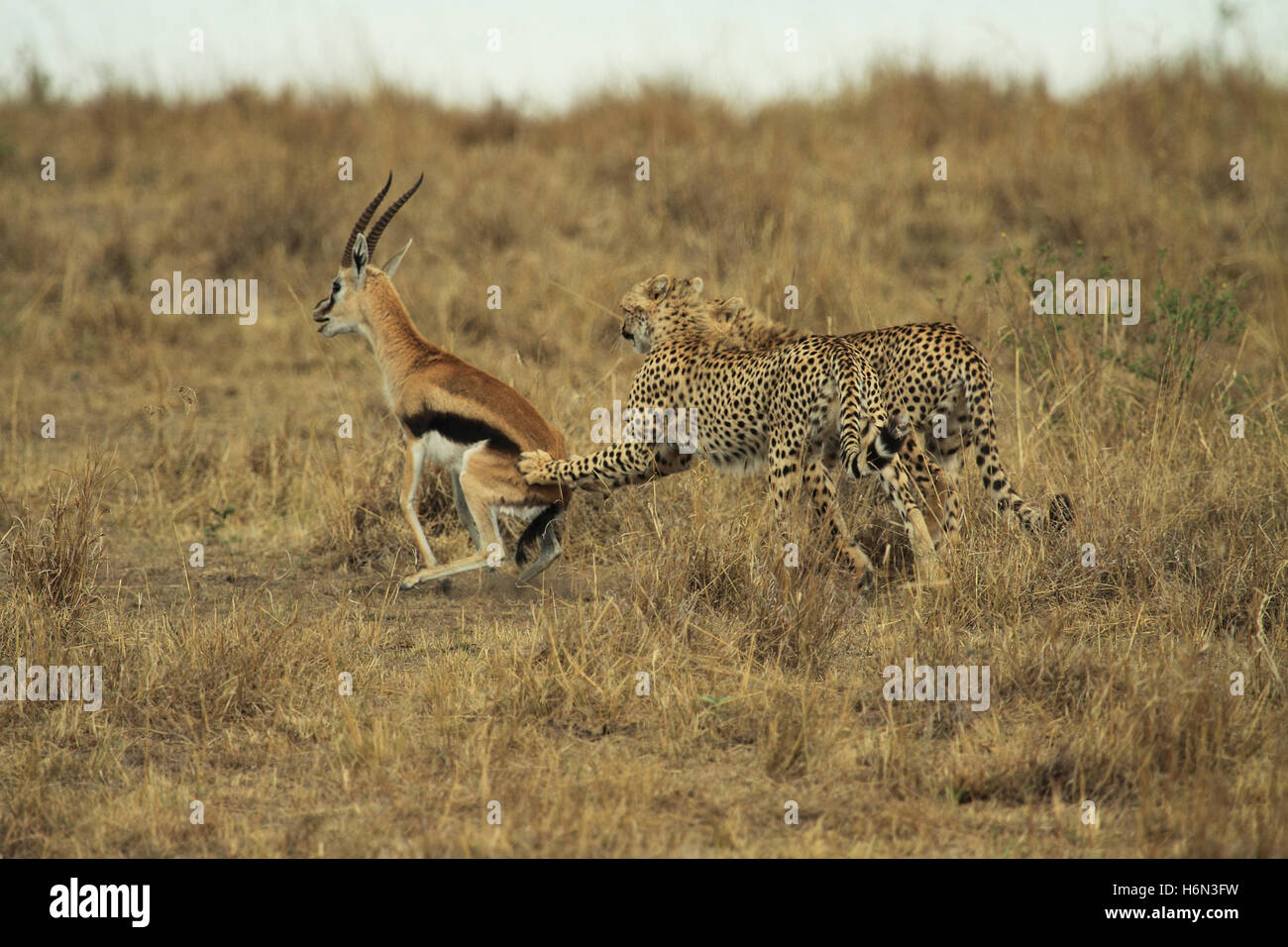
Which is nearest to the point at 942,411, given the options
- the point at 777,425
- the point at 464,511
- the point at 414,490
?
the point at 777,425

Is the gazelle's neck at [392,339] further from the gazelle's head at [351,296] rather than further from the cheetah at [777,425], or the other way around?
the cheetah at [777,425]

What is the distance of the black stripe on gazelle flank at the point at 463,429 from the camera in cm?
591

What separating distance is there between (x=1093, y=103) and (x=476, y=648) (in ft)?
33.3

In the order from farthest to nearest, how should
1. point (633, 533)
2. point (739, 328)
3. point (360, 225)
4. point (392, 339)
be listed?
point (739, 328)
point (392, 339)
point (360, 225)
point (633, 533)

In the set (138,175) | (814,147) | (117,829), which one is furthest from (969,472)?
(138,175)

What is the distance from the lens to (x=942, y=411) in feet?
19.7

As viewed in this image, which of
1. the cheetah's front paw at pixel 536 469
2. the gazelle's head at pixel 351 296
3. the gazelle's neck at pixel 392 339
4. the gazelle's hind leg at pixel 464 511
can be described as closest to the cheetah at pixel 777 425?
the cheetah's front paw at pixel 536 469

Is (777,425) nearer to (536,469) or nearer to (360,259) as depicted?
(536,469)

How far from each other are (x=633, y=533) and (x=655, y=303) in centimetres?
120

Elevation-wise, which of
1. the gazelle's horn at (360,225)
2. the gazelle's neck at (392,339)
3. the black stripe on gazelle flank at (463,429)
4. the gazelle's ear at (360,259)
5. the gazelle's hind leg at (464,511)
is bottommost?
the gazelle's hind leg at (464,511)

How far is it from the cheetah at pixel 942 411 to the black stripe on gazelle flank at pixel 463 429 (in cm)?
113

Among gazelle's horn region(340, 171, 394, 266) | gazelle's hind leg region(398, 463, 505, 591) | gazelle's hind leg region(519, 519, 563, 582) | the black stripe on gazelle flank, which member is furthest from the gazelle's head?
gazelle's hind leg region(519, 519, 563, 582)

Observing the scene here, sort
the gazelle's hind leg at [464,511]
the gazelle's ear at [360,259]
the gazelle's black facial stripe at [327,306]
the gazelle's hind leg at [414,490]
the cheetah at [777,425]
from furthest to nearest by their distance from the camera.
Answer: the gazelle's black facial stripe at [327,306], the gazelle's ear at [360,259], the gazelle's hind leg at [464,511], the gazelle's hind leg at [414,490], the cheetah at [777,425]

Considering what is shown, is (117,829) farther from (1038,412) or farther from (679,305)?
(1038,412)
